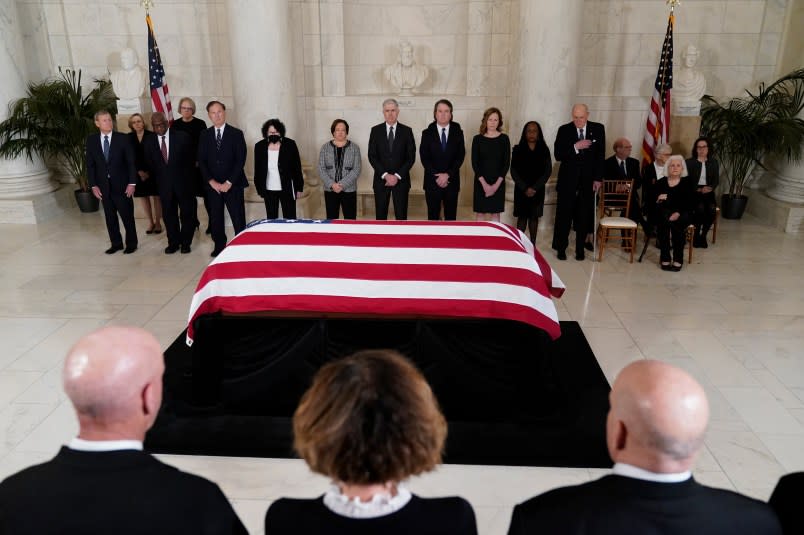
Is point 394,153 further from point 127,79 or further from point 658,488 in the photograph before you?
point 658,488

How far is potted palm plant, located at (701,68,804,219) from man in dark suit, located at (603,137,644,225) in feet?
5.66

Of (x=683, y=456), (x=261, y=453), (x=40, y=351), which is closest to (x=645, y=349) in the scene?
(x=261, y=453)

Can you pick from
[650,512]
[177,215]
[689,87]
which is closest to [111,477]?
[650,512]

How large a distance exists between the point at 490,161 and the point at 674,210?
6.23ft

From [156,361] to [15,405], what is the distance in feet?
10.4

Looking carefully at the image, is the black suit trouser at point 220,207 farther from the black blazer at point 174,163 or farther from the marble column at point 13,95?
the marble column at point 13,95

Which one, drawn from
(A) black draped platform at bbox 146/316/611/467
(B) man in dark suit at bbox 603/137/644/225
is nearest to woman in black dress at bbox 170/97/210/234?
(A) black draped platform at bbox 146/316/611/467

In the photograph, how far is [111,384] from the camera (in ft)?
4.65

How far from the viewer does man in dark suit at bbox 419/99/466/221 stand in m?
6.75

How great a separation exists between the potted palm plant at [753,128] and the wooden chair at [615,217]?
1.98 meters

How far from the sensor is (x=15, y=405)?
402cm

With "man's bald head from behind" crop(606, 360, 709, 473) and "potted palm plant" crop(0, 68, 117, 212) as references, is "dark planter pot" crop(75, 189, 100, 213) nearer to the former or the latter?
"potted palm plant" crop(0, 68, 117, 212)

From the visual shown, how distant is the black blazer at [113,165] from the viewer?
6.77 m

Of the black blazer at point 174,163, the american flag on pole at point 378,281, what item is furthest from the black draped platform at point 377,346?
the black blazer at point 174,163
